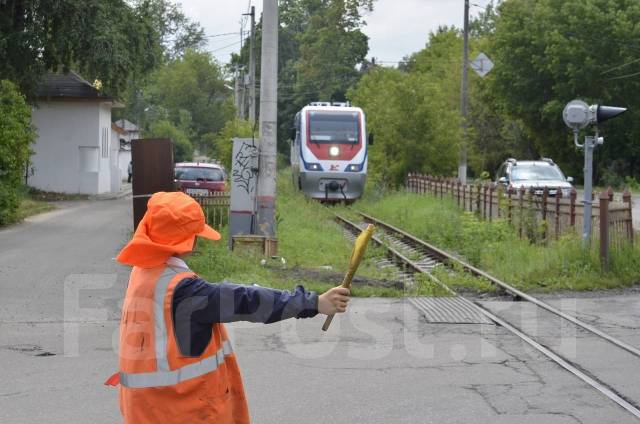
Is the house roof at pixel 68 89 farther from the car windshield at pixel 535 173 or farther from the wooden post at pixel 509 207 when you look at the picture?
the wooden post at pixel 509 207

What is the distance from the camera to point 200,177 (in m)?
30.5

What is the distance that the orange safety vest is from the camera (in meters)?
3.89

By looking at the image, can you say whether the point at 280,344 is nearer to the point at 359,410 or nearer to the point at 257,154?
the point at 359,410

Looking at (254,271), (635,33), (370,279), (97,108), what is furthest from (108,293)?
(635,33)

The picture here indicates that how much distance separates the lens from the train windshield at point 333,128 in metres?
33.2

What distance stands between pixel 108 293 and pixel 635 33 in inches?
1745

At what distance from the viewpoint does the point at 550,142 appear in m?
57.5

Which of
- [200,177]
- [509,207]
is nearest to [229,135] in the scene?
[200,177]

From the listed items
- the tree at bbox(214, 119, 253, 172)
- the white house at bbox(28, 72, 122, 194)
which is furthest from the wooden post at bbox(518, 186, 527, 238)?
the white house at bbox(28, 72, 122, 194)

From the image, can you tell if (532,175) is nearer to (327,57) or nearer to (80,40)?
(80,40)

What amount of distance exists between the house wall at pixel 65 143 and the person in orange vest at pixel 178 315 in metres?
38.8

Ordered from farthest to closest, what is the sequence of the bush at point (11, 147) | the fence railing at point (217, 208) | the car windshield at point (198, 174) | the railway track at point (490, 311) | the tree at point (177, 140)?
1. the tree at point (177, 140)
2. the car windshield at point (198, 174)
3. the bush at point (11, 147)
4. the fence railing at point (217, 208)
5. the railway track at point (490, 311)

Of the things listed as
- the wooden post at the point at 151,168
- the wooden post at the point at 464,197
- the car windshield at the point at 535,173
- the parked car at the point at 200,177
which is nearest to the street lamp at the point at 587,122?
the wooden post at the point at 151,168

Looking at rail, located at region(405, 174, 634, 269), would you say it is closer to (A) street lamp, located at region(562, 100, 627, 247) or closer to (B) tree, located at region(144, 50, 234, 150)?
(A) street lamp, located at region(562, 100, 627, 247)
